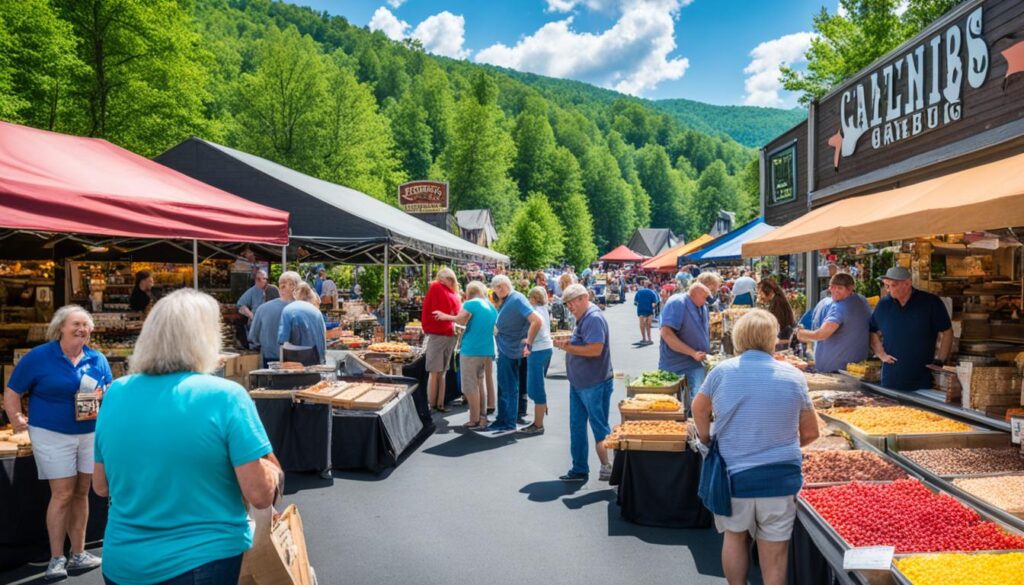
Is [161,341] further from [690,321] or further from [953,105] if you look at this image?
[953,105]

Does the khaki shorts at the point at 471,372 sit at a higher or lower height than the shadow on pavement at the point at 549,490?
higher

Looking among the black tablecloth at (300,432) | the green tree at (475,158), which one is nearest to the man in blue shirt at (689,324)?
the black tablecloth at (300,432)

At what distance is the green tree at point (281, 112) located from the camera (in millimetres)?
37844

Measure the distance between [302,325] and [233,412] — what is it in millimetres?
5518

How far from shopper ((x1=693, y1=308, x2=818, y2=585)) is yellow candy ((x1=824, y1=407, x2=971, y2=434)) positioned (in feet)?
5.89

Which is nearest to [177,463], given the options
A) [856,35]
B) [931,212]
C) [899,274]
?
[931,212]

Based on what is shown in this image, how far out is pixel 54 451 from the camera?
14.6ft

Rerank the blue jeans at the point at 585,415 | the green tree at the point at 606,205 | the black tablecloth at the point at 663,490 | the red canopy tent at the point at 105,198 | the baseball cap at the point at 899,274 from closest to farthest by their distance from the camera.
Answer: the red canopy tent at the point at 105,198 → the black tablecloth at the point at 663,490 → the baseball cap at the point at 899,274 → the blue jeans at the point at 585,415 → the green tree at the point at 606,205

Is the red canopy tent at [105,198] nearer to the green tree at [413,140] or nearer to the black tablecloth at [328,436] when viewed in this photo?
the black tablecloth at [328,436]

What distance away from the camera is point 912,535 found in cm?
350

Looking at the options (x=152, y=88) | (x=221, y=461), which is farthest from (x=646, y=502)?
(x=152, y=88)

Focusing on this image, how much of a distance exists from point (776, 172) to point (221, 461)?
49.8ft

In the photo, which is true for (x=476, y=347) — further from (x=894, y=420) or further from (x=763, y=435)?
(x=763, y=435)

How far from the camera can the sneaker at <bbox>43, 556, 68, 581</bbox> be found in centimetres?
460
